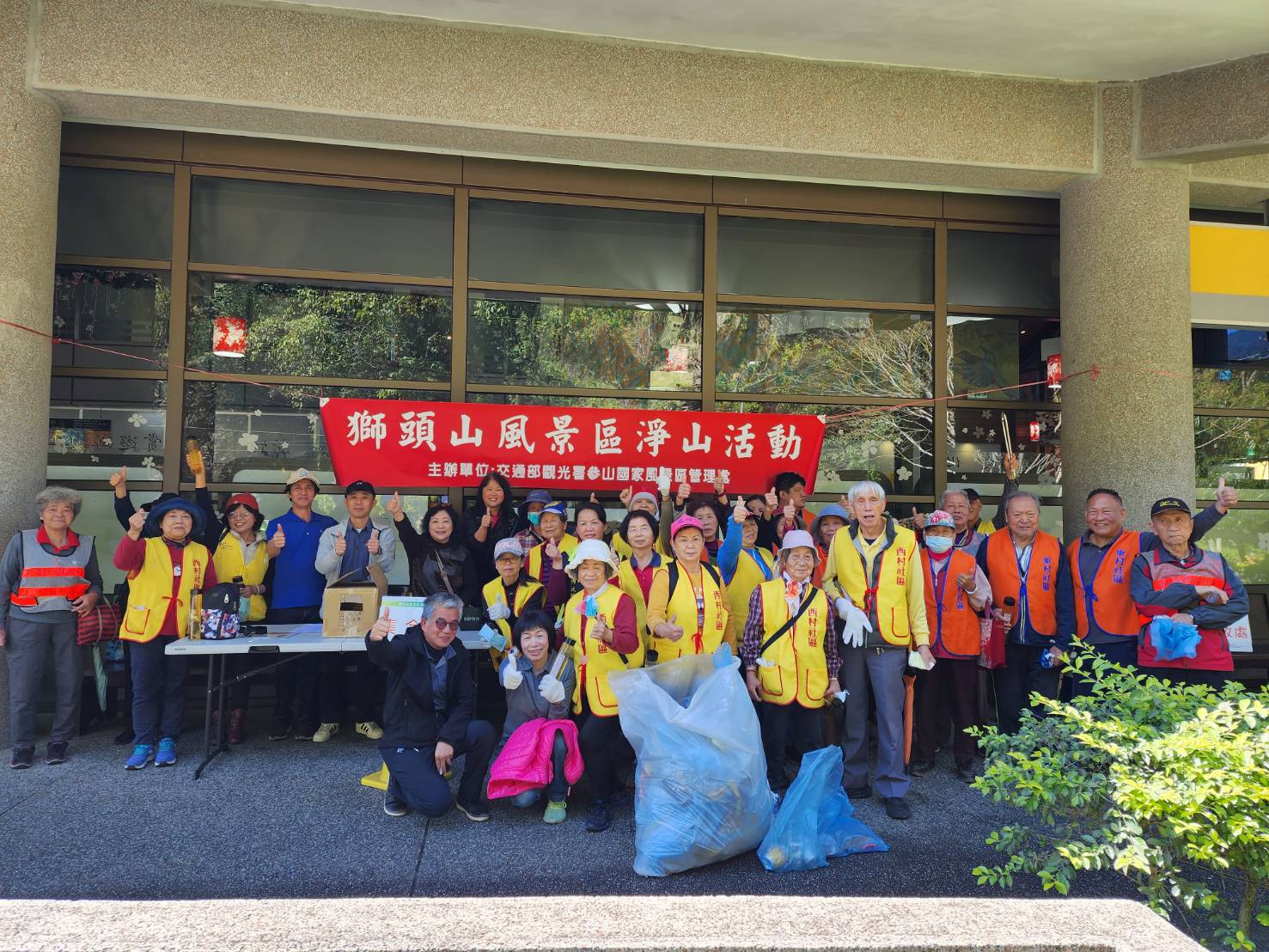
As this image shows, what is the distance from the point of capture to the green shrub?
2350 mm

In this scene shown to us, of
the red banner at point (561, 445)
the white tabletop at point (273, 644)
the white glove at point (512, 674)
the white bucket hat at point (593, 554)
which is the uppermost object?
the red banner at point (561, 445)

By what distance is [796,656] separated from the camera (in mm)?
4793

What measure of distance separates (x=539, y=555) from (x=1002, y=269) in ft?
17.5

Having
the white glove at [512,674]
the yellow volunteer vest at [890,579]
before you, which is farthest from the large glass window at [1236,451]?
the white glove at [512,674]

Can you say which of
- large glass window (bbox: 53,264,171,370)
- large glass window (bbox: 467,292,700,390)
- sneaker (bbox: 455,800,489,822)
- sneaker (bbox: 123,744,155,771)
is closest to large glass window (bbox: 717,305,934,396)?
large glass window (bbox: 467,292,700,390)

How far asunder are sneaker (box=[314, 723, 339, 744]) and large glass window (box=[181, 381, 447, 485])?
206 centimetres

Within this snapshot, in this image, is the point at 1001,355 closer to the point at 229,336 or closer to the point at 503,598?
the point at 503,598

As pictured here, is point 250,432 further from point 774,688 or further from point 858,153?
point 858,153

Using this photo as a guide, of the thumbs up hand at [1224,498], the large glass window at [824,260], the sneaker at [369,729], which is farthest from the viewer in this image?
the large glass window at [824,260]

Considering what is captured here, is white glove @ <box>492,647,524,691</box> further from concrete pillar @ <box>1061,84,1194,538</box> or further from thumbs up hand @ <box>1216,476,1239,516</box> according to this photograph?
concrete pillar @ <box>1061,84,1194,538</box>

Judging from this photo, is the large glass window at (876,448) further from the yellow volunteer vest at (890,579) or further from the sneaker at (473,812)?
the sneaker at (473,812)

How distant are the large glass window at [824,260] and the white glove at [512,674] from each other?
4133 millimetres

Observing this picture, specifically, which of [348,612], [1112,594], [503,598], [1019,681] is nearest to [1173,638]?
[1112,594]

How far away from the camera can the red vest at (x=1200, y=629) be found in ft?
16.4
